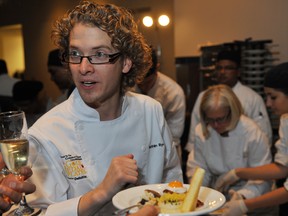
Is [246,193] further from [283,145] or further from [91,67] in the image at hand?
[91,67]

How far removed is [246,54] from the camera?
3.46 meters

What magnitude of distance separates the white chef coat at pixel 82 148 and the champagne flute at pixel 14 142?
150 millimetres

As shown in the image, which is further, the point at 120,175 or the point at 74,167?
the point at 74,167

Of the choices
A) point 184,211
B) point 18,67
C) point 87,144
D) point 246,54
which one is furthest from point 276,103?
point 18,67

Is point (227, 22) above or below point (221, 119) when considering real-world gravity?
above

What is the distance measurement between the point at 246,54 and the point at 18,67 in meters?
5.02

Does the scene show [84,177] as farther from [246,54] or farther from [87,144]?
[246,54]

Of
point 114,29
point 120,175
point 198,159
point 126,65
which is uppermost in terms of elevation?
point 114,29

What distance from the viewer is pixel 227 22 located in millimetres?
4129

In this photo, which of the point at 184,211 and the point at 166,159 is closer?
the point at 184,211

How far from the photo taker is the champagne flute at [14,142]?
0.92m

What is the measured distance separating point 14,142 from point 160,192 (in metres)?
0.39

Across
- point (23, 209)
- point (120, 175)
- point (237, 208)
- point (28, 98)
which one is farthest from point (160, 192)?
point (28, 98)

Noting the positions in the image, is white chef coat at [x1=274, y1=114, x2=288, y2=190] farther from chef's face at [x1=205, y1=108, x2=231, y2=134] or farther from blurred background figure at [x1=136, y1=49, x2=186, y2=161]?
blurred background figure at [x1=136, y1=49, x2=186, y2=161]
